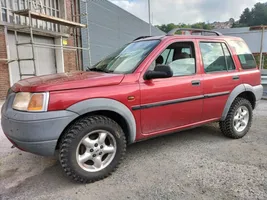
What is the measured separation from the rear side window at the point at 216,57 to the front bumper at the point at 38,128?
231 centimetres

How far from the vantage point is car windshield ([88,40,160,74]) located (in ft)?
10.6

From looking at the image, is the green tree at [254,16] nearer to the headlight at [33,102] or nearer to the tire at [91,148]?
the tire at [91,148]

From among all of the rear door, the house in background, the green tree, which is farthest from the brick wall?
the green tree

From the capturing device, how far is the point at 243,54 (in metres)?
4.31

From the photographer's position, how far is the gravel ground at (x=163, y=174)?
8.38 ft

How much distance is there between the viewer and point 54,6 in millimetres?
9625

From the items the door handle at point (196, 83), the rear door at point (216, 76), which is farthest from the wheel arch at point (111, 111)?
the rear door at point (216, 76)

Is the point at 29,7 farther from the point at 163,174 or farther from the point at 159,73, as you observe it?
the point at 163,174

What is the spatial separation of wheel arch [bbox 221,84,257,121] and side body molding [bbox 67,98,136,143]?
6.02 ft

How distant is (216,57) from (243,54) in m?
0.75

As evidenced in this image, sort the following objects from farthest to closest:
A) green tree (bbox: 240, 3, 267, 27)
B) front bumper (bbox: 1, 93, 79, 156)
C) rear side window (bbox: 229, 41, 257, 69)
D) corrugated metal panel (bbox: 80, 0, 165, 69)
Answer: green tree (bbox: 240, 3, 267, 27), corrugated metal panel (bbox: 80, 0, 165, 69), rear side window (bbox: 229, 41, 257, 69), front bumper (bbox: 1, 93, 79, 156)

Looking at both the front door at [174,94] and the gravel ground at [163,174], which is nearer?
the gravel ground at [163,174]

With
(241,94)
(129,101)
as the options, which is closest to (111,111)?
(129,101)

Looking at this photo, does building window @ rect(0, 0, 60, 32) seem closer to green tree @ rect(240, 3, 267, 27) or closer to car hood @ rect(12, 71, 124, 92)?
car hood @ rect(12, 71, 124, 92)
